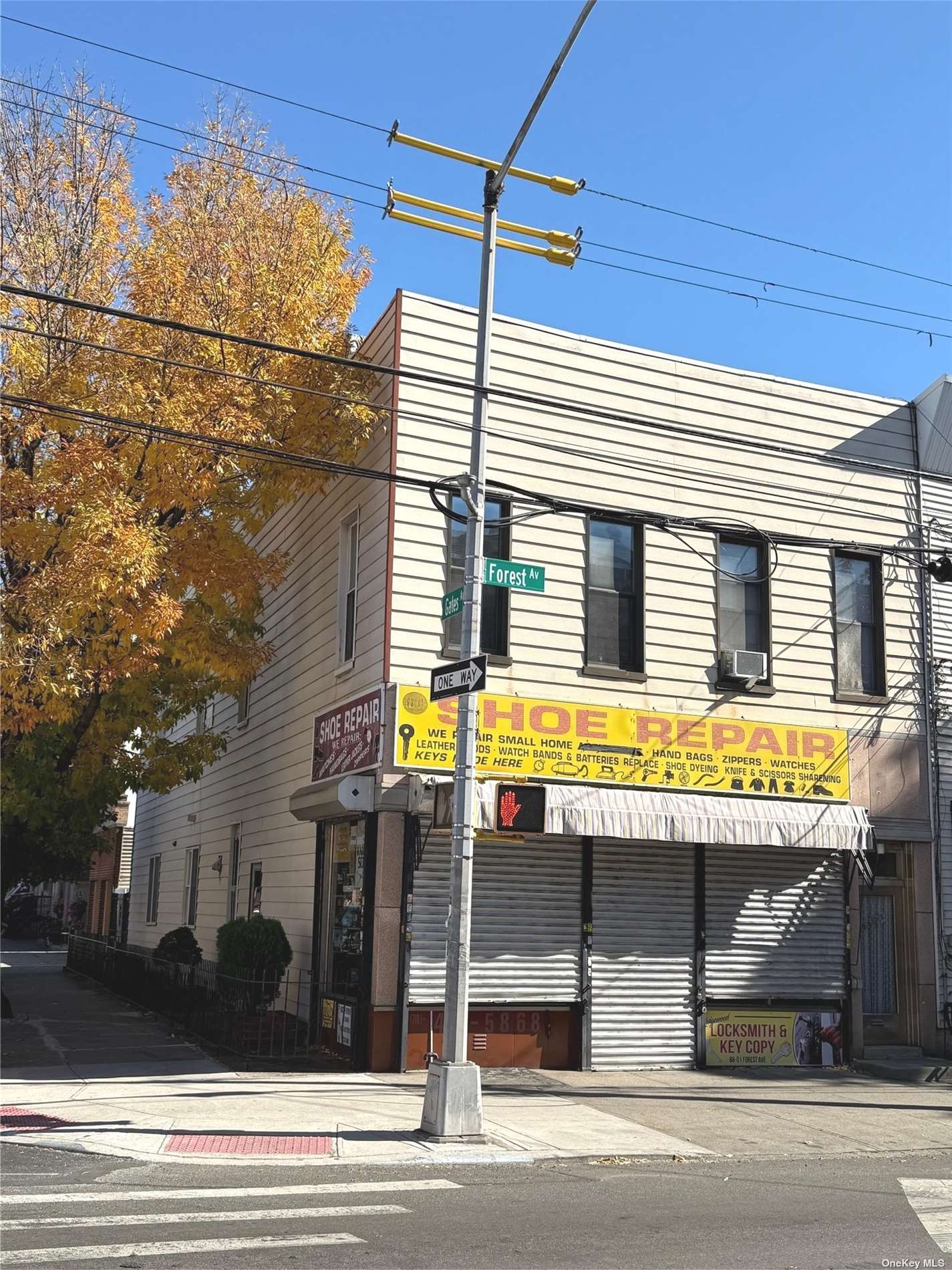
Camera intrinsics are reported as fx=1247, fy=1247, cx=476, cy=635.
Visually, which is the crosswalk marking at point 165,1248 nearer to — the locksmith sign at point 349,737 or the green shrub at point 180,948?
the locksmith sign at point 349,737

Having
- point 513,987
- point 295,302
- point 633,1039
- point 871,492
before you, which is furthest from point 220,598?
point 871,492

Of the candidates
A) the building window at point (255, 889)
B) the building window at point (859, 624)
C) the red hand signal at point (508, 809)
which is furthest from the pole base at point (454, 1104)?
the building window at point (255, 889)

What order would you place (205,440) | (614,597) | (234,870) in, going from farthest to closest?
(234,870)
(614,597)
(205,440)

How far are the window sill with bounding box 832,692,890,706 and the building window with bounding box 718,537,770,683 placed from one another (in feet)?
4.01

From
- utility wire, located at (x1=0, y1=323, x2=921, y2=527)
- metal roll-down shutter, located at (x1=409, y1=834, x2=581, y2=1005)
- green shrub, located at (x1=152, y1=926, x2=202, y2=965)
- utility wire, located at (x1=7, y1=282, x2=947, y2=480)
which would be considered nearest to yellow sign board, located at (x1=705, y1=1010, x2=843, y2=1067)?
metal roll-down shutter, located at (x1=409, y1=834, x2=581, y2=1005)

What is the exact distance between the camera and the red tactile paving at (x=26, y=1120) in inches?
440

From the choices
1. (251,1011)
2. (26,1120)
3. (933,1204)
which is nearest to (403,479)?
(26,1120)

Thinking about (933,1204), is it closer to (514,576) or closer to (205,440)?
(514,576)

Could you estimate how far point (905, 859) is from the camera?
18422 mm

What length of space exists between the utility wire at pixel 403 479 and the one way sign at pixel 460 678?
2010mm

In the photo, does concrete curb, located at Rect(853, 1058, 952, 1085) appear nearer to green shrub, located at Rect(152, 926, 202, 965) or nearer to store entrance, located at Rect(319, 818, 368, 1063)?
store entrance, located at Rect(319, 818, 368, 1063)

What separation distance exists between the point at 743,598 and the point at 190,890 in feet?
48.7

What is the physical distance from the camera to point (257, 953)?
56.2 ft

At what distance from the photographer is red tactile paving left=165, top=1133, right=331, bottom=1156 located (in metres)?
10.4
